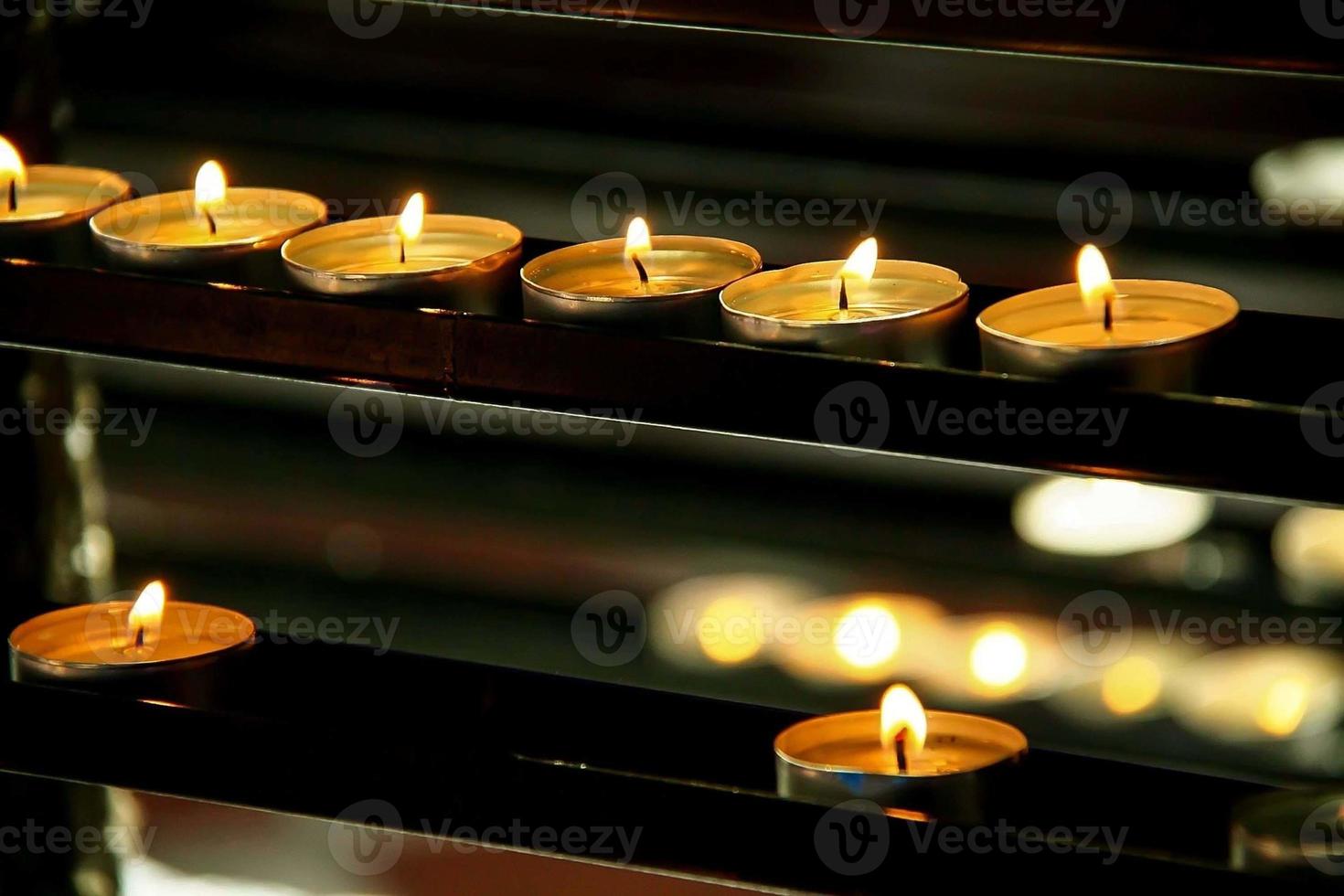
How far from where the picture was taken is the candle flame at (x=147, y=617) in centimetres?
122

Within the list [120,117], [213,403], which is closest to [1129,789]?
[213,403]

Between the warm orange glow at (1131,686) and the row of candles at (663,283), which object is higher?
the row of candles at (663,283)

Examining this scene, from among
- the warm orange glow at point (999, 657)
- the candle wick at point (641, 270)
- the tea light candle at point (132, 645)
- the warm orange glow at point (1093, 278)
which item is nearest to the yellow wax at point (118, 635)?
the tea light candle at point (132, 645)

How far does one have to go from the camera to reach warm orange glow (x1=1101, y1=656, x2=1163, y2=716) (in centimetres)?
124

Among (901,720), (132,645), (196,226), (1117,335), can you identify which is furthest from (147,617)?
(1117,335)

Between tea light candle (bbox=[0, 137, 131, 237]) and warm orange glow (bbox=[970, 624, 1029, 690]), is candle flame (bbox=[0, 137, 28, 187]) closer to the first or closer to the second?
tea light candle (bbox=[0, 137, 131, 237])

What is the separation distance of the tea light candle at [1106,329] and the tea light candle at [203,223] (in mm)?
462

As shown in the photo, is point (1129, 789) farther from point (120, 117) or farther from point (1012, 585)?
point (120, 117)

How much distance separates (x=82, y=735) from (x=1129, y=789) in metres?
0.66

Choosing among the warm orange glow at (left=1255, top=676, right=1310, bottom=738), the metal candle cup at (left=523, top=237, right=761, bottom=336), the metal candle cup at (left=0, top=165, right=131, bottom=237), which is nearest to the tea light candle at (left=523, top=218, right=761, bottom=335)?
the metal candle cup at (left=523, top=237, right=761, bottom=336)

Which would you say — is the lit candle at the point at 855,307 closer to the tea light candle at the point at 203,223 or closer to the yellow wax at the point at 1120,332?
the yellow wax at the point at 1120,332

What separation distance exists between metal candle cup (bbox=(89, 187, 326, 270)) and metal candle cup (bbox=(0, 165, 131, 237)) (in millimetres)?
29

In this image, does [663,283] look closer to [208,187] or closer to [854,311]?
[854,311]

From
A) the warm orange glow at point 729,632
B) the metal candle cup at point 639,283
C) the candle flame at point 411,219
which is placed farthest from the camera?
the warm orange glow at point 729,632
